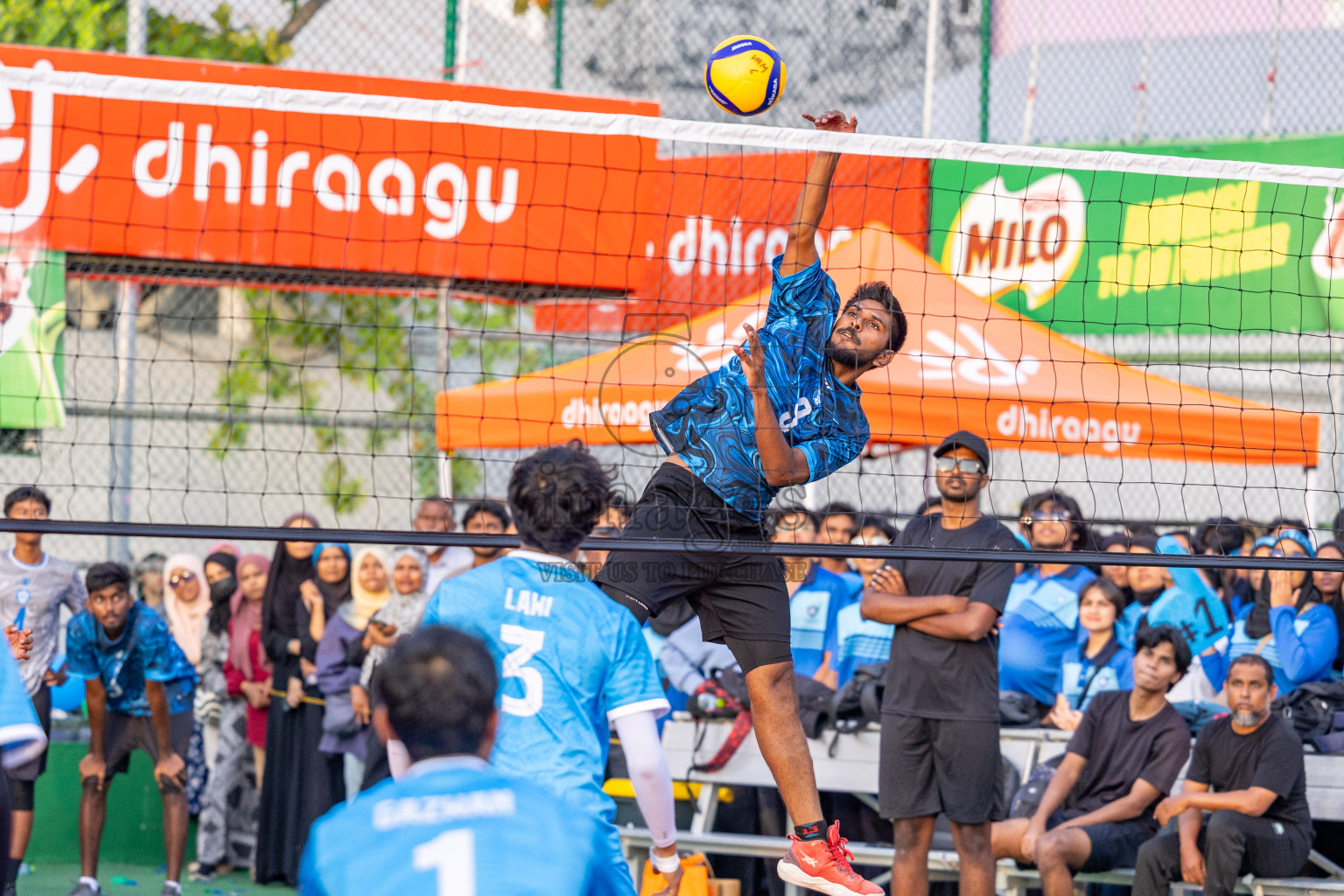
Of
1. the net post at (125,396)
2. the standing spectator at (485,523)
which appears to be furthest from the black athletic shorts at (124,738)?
the standing spectator at (485,523)

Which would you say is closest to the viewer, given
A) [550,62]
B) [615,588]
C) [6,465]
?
[615,588]

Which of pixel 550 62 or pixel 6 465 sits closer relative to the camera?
pixel 6 465

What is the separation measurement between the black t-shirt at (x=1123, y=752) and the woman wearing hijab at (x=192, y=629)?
4973 millimetres

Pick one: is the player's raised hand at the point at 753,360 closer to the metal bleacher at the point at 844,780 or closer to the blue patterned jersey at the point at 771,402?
the blue patterned jersey at the point at 771,402

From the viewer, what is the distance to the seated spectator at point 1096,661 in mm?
6887

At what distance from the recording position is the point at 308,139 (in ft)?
30.0

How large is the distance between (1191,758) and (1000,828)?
34.6 inches

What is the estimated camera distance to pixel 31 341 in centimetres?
848

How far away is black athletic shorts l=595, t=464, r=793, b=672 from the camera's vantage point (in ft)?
15.5

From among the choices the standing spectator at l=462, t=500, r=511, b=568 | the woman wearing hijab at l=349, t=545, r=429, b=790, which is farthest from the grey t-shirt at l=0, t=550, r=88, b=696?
the standing spectator at l=462, t=500, r=511, b=568

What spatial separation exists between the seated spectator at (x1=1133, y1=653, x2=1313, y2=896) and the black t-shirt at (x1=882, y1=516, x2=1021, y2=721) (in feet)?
3.27

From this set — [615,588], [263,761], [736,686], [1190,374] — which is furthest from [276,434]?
[615,588]

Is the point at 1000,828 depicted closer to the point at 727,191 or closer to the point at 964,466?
the point at 964,466

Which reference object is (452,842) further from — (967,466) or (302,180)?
(302,180)
